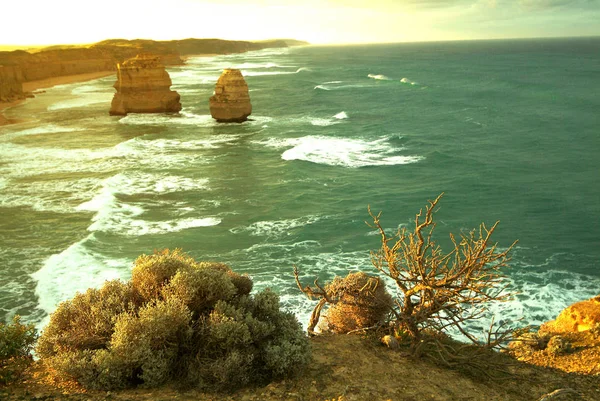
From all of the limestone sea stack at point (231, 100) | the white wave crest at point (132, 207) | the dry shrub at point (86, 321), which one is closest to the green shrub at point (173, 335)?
the dry shrub at point (86, 321)

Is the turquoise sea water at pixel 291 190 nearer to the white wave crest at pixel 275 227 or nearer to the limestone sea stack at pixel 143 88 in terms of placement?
the white wave crest at pixel 275 227

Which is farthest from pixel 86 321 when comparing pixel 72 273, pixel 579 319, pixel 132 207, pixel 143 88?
pixel 143 88

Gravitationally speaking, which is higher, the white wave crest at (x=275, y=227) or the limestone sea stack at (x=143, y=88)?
the limestone sea stack at (x=143, y=88)

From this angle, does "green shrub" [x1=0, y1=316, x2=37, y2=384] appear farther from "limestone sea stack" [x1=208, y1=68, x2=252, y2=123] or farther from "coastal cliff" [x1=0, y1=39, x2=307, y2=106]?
"coastal cliff" [x1=0, y1=39, x2=307, y2=106]

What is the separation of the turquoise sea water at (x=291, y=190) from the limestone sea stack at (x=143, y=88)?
270cm

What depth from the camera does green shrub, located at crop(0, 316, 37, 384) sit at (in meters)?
7.83

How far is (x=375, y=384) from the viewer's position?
7.78 metres

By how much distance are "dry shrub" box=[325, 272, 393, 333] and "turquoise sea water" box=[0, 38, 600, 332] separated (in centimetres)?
439

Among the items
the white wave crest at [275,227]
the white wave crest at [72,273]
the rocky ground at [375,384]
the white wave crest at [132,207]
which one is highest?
the rocky ground at [375,384]

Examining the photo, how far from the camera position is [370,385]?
772 centimetres

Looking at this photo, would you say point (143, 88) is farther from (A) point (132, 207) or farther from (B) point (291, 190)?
(B) point (291, 190)

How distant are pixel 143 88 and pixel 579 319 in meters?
53.7

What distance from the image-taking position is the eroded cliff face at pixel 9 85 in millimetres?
66062

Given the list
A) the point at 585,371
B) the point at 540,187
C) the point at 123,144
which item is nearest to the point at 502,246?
the point at 540,187
